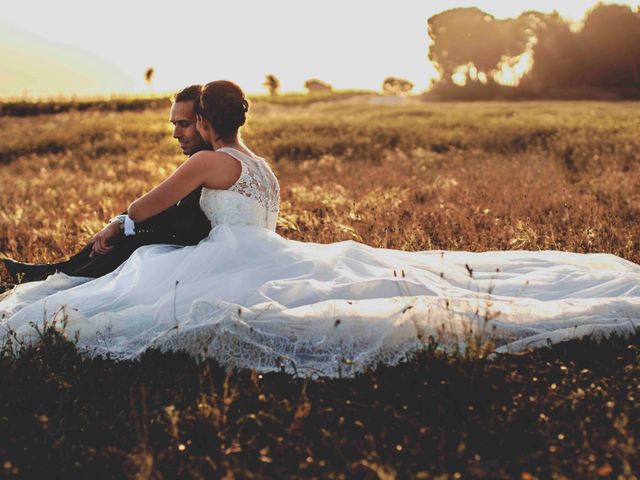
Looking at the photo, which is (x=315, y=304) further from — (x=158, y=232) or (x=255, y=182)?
(x=158, y=232)

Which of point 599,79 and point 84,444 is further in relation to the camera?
point 599,79

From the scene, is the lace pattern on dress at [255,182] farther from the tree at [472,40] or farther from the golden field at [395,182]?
the tree at [472,40]

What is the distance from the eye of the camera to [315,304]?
3682 mm

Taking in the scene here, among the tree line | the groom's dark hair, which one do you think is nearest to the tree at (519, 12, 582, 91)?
the tree line

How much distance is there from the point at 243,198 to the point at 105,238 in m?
1.33

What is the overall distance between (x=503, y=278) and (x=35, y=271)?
3908mm

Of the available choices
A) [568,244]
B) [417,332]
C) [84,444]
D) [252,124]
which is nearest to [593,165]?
[568,244]

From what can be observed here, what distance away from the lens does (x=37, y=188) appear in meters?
11.4

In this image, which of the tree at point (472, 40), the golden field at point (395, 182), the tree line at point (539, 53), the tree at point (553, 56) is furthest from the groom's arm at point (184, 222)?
the tree at point (472, 40)

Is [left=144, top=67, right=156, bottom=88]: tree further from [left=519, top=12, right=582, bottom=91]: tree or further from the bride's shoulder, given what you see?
the bride's shoulder

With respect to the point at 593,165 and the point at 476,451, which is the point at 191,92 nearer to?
the point at 476,451

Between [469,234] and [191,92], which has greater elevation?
[191,92]

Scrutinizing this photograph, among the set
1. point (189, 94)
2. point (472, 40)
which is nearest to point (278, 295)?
point (189, 94)

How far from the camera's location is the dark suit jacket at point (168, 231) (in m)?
4.80
